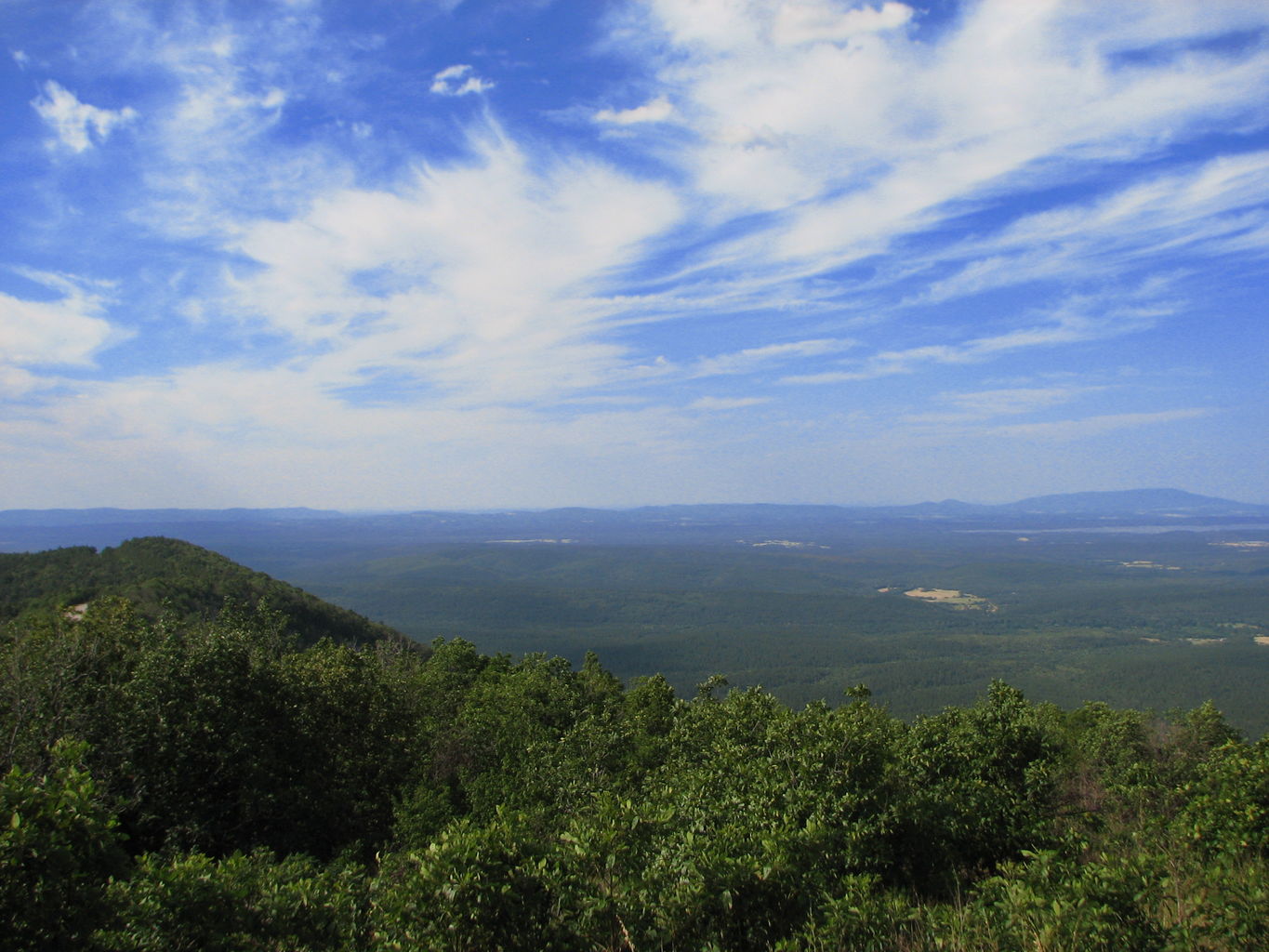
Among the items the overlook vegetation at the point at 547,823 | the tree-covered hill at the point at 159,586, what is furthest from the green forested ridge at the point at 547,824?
the tree-covered hill at the point at 159,586

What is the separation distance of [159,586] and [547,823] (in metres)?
63.8

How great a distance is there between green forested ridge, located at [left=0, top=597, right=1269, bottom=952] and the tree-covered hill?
3907 cm

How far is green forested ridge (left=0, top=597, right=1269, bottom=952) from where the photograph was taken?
287 inches

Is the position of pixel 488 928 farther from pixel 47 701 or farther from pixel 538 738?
pixel 538 738

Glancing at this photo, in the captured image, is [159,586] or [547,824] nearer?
[547,824]

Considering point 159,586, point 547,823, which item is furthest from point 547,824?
point 159,586

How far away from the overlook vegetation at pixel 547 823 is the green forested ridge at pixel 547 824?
5cm

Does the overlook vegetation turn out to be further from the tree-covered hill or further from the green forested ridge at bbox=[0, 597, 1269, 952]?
the tree-covered hill

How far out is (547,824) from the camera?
44.3 ft

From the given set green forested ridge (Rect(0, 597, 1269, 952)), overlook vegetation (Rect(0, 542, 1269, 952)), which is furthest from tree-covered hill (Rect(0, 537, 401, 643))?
green forested ridge (Rect(0, 597, 1269, 952))

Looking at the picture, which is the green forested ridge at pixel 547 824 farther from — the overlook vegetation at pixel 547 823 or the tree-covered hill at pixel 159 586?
the tree-covered hill at pixel 159 586

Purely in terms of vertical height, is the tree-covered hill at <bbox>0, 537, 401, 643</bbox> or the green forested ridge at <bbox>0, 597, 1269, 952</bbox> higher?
the green forested ridge at <bbox>0, 597, 1269, 952</bbox>

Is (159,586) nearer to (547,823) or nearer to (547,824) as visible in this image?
(547,823)

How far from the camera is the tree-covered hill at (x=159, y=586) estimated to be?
59000mm
